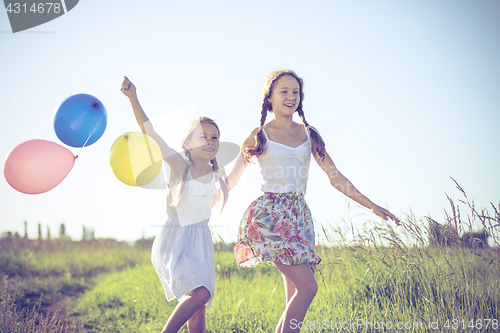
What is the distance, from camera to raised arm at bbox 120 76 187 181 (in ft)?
8.48

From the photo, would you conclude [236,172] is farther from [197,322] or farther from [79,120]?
[79,120]

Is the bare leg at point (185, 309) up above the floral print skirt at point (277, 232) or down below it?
below

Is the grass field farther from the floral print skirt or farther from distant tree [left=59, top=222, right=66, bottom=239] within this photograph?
distant tree [left=59, top=222, right=66, bottom=239]

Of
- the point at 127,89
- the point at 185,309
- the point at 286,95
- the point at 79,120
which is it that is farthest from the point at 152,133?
the point at 185,309

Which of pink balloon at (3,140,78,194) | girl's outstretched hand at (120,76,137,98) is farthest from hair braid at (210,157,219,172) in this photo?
pink balloon at (3,140,78,194)

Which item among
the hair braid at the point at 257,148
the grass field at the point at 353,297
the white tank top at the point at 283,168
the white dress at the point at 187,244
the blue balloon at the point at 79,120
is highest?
the blue balloon at the point at 79,120

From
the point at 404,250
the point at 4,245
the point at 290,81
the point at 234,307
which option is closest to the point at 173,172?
the point at 290,81

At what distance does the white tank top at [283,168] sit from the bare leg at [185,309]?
87 cm

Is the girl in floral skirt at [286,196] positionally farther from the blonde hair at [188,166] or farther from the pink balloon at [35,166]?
the pink balloon at [35,166]

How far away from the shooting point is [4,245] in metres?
7.52

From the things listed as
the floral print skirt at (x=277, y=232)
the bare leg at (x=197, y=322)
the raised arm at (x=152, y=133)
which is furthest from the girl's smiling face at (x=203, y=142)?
the bare leg at (x=197, y=322)

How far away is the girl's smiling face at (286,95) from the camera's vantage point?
2.95m

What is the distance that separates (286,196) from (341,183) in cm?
54

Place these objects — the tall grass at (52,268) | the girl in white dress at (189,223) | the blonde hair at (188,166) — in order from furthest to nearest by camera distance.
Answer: the tall grass at (52,268)
the blonde hair at (188,166)
the girl in white dress at (189,223)
